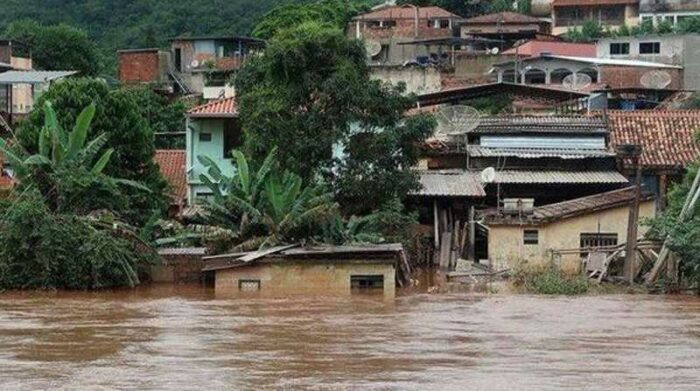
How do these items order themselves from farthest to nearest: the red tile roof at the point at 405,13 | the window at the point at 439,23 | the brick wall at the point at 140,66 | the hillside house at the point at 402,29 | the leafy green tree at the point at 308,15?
the window at the point at 439,23 → the red tile roof at the point at 405,13 → the leafy green tree at the point at 308,15 → the hillside house at the point at 402,29 → the brick wall at the point at 140,66

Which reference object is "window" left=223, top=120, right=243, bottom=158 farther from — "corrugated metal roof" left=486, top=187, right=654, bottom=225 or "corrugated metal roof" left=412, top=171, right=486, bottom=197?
"corrugated metal roof" left=486, top=187, right=654, bottom=225

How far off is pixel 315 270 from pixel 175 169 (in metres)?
11.8

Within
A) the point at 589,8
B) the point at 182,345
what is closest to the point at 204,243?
the point at 182,345

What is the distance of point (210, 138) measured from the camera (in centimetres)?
4256

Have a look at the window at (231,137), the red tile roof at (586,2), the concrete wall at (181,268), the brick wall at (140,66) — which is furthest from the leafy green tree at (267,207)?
the red tile roof at (586,2)

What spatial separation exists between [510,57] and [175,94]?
12.4 metres

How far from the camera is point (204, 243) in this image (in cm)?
3525

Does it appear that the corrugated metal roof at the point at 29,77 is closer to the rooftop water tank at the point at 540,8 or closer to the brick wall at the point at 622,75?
the brick wall at the point at 622,75

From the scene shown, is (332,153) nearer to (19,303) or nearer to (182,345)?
(19,303)

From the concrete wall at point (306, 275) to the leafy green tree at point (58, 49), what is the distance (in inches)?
1254

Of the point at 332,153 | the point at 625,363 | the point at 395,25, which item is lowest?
the point at 625,363

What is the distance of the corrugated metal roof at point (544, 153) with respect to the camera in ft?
133

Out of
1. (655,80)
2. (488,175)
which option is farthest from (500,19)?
(488,175)

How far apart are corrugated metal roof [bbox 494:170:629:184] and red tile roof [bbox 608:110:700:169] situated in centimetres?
130
